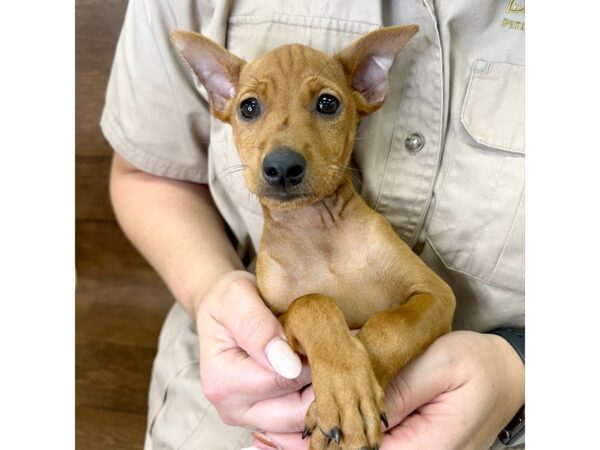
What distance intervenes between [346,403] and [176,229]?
0.86 m

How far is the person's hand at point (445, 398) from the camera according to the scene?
1149 mm

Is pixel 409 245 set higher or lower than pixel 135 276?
higher

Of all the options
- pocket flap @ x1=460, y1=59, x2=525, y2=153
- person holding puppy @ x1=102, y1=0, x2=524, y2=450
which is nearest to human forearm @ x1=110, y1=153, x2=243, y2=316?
person holding puppy @ x1=102, y1=0, x2=524, y2=450

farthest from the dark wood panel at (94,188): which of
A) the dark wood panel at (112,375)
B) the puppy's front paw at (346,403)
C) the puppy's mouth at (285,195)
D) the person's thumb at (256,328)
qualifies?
the puppy's front paw at (346,403)

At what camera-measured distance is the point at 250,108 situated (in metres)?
1.28

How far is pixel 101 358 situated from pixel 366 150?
106 cm

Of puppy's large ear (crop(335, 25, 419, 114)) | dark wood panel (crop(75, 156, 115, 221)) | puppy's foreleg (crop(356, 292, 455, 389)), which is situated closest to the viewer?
puppy's foreleg (crop(356, 292, 455, 389))

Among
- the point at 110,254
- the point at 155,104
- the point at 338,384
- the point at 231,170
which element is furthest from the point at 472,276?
the point at 110,254

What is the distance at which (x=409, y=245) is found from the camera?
4.56ft

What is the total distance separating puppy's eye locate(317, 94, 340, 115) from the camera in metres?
1.24

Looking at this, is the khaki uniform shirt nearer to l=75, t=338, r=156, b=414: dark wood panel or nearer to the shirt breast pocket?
the shirt breast pocket

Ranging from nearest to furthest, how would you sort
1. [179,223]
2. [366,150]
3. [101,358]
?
[366,150] < [179,223] < [101,358]
